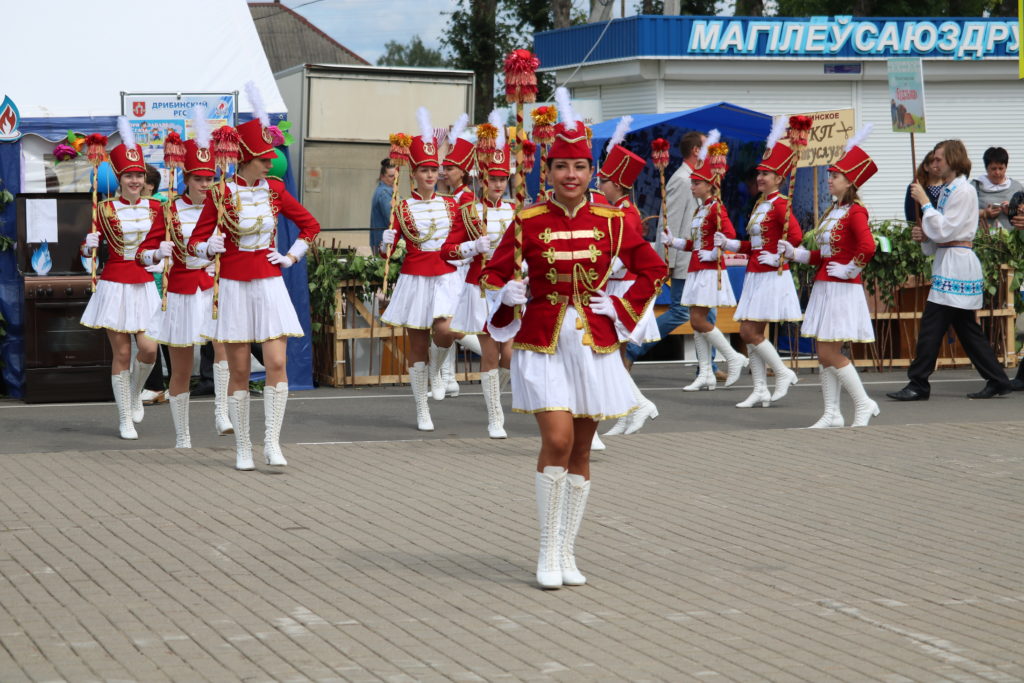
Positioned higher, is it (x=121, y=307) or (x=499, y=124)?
(x=499, y=124)

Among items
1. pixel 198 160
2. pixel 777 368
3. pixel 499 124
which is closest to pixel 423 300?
pixel 499 124

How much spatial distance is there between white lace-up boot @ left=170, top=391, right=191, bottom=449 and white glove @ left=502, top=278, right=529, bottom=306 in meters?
→ 4.79

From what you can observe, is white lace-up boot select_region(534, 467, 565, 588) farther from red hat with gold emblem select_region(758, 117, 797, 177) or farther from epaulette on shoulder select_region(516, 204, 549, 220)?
red hat with gold emblem select_region(758, 117, 797, 177)

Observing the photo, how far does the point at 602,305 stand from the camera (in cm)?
672

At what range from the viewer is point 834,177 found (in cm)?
1115

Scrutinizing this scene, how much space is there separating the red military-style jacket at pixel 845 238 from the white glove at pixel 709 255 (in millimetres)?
2226

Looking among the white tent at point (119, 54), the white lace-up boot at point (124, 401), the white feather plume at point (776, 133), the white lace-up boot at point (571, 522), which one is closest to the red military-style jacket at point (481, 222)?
the white feather plume at point (776, 133)

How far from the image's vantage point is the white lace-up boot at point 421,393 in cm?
1197

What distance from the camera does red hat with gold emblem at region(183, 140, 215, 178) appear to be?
10.7 m

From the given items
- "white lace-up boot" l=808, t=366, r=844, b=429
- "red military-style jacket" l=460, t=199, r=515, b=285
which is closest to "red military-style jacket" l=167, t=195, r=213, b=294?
"red military-style jacket" l=460, t=199, r=515, b=285

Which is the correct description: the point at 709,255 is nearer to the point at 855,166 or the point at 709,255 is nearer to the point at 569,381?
the point at 855,166

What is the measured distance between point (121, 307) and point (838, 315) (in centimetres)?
565

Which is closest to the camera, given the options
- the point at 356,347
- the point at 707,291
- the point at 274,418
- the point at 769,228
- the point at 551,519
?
the point at 551,519

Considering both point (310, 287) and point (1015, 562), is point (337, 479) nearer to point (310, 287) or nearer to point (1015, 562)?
point (1015, 562)
